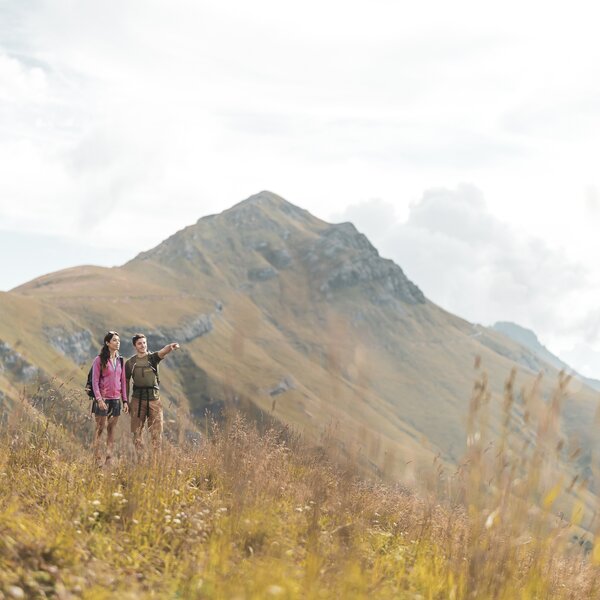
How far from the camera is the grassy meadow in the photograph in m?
3.84

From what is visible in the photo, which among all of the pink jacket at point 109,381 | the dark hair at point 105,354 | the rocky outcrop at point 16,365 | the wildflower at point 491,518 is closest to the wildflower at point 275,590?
the wildflower at point 491,518

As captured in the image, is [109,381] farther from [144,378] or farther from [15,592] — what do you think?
[15,592]

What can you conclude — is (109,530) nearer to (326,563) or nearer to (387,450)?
(326,563)

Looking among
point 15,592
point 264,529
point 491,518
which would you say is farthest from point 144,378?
point 491,518

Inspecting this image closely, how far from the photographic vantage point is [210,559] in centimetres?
428

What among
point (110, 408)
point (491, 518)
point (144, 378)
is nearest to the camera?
point (491, 518)

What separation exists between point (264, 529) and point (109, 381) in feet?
19.2

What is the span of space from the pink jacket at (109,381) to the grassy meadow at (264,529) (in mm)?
3302

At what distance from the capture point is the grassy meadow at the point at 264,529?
12.6 ft

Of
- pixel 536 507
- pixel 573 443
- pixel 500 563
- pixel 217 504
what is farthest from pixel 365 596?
pixel 217 504

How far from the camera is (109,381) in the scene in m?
10.1

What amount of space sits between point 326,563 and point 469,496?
1.04 meters

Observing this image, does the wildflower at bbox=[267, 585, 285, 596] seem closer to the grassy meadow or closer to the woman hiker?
the grassy meadow

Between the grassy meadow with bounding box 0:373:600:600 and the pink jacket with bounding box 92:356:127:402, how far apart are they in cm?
330
